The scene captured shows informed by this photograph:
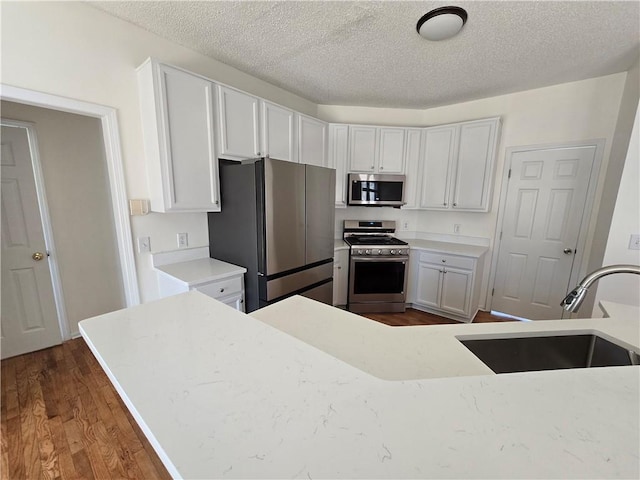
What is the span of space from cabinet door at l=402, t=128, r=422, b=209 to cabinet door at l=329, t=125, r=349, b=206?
79 centimetres

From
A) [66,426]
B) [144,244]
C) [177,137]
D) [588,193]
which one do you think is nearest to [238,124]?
[177,137]

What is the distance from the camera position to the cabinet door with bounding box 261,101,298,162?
245 cm

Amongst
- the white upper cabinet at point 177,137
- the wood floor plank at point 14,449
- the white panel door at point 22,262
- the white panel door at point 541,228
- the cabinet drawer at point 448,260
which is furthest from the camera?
the cabinet drawer at point 448,260

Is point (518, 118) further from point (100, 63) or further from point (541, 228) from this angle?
point (100, 63)

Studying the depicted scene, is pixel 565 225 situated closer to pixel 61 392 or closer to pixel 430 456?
pixel 430 456

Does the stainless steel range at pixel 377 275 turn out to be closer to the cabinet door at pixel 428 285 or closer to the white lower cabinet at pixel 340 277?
the white lower cabinet at pixel 340 277

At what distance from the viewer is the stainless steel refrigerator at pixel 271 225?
2.04 meters

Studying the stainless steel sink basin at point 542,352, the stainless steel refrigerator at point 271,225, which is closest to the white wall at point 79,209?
the stainless steel refrigerator at point 271,225

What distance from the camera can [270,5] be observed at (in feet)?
5.41

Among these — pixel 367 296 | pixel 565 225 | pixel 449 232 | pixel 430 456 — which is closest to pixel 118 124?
pixel 430 456

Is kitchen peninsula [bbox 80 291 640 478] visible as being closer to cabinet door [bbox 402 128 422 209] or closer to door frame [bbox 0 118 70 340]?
door frame [bbox 0 118 70 340]

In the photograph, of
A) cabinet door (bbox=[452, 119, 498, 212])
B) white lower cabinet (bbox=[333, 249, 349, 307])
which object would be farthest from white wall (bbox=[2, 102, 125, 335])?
cabinet door (bbox=[452, 119, 498, 212])

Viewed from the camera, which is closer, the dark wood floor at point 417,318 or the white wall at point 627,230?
the white wall at point 627,230

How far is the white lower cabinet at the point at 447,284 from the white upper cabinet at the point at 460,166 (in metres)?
0.69
